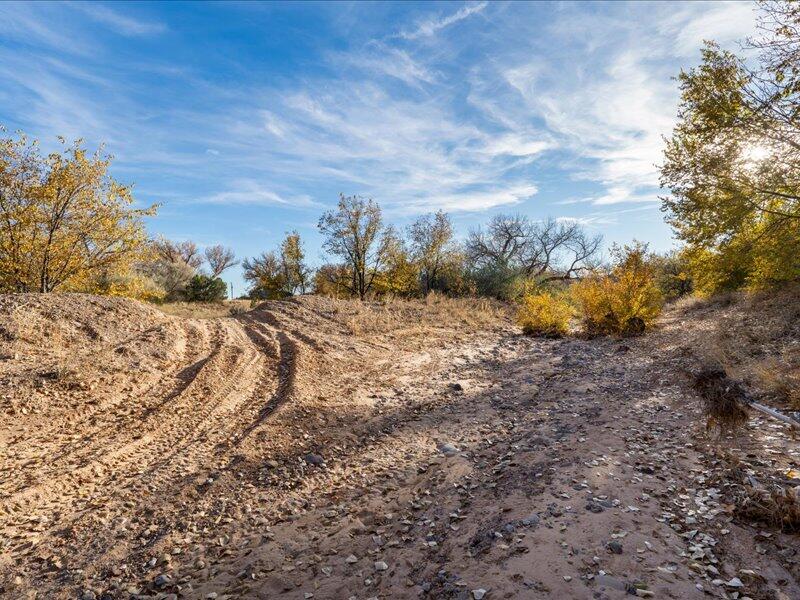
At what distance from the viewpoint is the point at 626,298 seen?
16891 millimetres

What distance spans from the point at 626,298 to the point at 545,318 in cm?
336

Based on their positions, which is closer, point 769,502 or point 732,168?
point 769,502

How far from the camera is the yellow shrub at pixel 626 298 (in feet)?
55.1

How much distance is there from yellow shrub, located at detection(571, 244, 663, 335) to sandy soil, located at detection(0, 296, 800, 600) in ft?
23.8

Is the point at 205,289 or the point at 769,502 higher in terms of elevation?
the point at 205,289

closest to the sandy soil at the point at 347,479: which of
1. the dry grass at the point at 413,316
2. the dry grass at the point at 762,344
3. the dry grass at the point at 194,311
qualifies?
the dry grass at the point at 762,344

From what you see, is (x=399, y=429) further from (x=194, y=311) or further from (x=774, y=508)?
(x=194, y=311)

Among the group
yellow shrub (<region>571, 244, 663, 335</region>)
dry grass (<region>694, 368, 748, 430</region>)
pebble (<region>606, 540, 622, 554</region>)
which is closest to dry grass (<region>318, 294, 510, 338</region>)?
yellow shrub (<region>571, 244, 663, 335</region>)

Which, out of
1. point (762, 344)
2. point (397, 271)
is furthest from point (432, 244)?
point (762, 344)

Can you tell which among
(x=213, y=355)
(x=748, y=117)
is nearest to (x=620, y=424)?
(x=213, y=355)

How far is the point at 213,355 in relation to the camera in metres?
10.1

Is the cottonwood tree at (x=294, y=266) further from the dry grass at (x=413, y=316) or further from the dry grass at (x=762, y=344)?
the dry grass at (x=762, y=344)

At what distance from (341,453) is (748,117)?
1386 centimetres

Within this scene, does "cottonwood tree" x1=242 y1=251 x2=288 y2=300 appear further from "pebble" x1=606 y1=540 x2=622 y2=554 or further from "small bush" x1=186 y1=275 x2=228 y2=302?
"pebble" x1=606 y1=540 x2=622 y2=554
